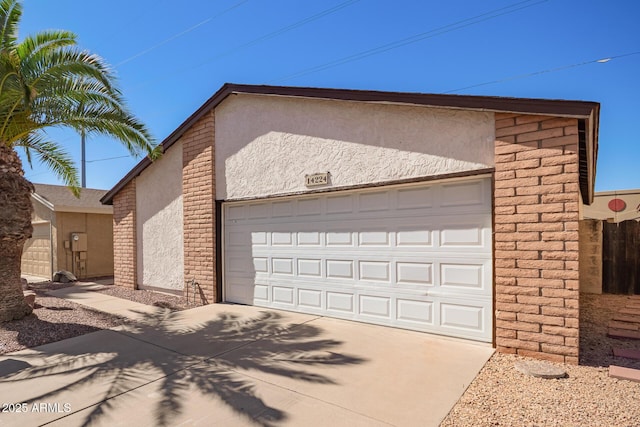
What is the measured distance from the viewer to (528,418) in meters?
3.30

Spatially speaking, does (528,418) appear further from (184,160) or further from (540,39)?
(540,39)

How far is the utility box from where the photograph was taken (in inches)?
552

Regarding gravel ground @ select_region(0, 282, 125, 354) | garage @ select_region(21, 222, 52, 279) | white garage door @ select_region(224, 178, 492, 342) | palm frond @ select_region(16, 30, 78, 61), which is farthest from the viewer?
garage @ select_region(21, 222, 52, 279)

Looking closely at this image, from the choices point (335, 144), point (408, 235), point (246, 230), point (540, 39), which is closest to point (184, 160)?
point (246, 230)

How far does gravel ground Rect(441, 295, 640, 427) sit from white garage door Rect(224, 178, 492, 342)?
1.13m

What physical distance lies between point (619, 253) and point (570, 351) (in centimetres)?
693

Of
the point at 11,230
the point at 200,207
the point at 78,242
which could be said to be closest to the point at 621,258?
the point at 200,207

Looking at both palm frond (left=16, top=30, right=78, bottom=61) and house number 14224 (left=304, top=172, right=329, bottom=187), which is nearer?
palm frond (left=16, top=30, right=78, bottom=61)

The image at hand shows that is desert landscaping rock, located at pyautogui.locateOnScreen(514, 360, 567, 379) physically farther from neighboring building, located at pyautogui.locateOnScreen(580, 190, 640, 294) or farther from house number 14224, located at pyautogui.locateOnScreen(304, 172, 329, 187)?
neighboring building, located at pyautogui.locateOnScreen(580, 190, 640, 294)

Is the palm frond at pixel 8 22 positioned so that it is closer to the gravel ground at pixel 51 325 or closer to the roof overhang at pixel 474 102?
the roof overhang at pixel 474 102

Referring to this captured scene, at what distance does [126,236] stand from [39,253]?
7220 millimetres

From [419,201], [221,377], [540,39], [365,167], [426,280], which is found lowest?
[221,377]

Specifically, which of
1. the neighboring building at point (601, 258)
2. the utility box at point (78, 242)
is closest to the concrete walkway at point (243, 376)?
the neighboring building at point (601, 258)

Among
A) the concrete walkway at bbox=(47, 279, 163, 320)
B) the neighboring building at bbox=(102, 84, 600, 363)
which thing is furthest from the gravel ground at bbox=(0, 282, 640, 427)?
the concrete walkway at bbox=(47, 279, 163, 320)
